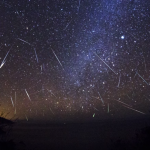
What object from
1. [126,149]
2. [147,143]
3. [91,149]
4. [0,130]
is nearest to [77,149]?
[91,149]

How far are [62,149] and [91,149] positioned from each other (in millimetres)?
3909

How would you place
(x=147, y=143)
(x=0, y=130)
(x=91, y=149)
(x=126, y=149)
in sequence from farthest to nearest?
(x=91, y=149) → (x=126, y=149) → (x=147, y=143) → (x=0, y=130)

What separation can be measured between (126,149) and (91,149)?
8.35 m

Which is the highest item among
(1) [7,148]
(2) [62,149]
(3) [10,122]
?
(3) [10,122]

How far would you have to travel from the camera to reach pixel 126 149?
1628 centimetres

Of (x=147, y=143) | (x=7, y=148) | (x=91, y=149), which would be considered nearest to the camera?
(x=7, y=148)

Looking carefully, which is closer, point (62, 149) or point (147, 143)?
point (147, 143)

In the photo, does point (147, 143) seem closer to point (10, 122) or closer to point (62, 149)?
point (10, 122)

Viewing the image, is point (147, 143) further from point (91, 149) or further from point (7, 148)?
point (91, 149)

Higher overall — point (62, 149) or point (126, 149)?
point (126, 149)

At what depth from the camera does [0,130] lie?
1123 cm

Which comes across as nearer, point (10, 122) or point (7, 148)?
point (7, 148)

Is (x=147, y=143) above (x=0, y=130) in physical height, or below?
above

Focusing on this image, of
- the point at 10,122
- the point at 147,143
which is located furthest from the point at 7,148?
the point at 147,143
